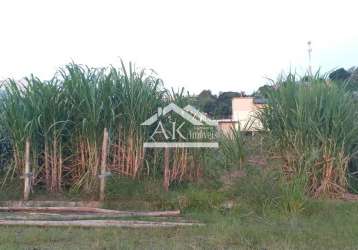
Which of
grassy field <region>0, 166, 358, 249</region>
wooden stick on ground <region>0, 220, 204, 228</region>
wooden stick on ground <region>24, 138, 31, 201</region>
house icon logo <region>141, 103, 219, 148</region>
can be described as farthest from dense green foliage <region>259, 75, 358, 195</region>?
wooden stick on ground <region>24, 138, 31, 201</region>

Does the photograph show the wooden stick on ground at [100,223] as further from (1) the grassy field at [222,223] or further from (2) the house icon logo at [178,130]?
(2) the house icon logo at [178,130]

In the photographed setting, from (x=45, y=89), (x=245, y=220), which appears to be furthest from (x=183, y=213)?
(x=45, y=89)

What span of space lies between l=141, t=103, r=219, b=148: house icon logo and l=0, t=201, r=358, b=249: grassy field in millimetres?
2129

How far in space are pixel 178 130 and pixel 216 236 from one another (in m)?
3.30

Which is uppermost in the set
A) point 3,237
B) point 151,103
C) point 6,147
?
point 151,103

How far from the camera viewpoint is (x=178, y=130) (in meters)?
8.64

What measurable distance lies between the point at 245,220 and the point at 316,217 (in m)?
0.99

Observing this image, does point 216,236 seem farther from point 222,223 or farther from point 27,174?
point 27,174

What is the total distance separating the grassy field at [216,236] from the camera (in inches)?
207

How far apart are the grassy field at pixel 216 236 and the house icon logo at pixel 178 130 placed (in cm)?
213

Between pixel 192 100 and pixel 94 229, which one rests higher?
pixel 192 100

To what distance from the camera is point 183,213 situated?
7.49 m

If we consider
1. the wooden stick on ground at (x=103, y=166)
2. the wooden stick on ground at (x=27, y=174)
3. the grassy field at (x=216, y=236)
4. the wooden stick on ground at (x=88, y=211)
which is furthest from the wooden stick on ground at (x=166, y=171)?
the wooden stick on ground at (x=27, y=174)

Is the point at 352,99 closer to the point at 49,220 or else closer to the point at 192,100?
the point at 192,100
